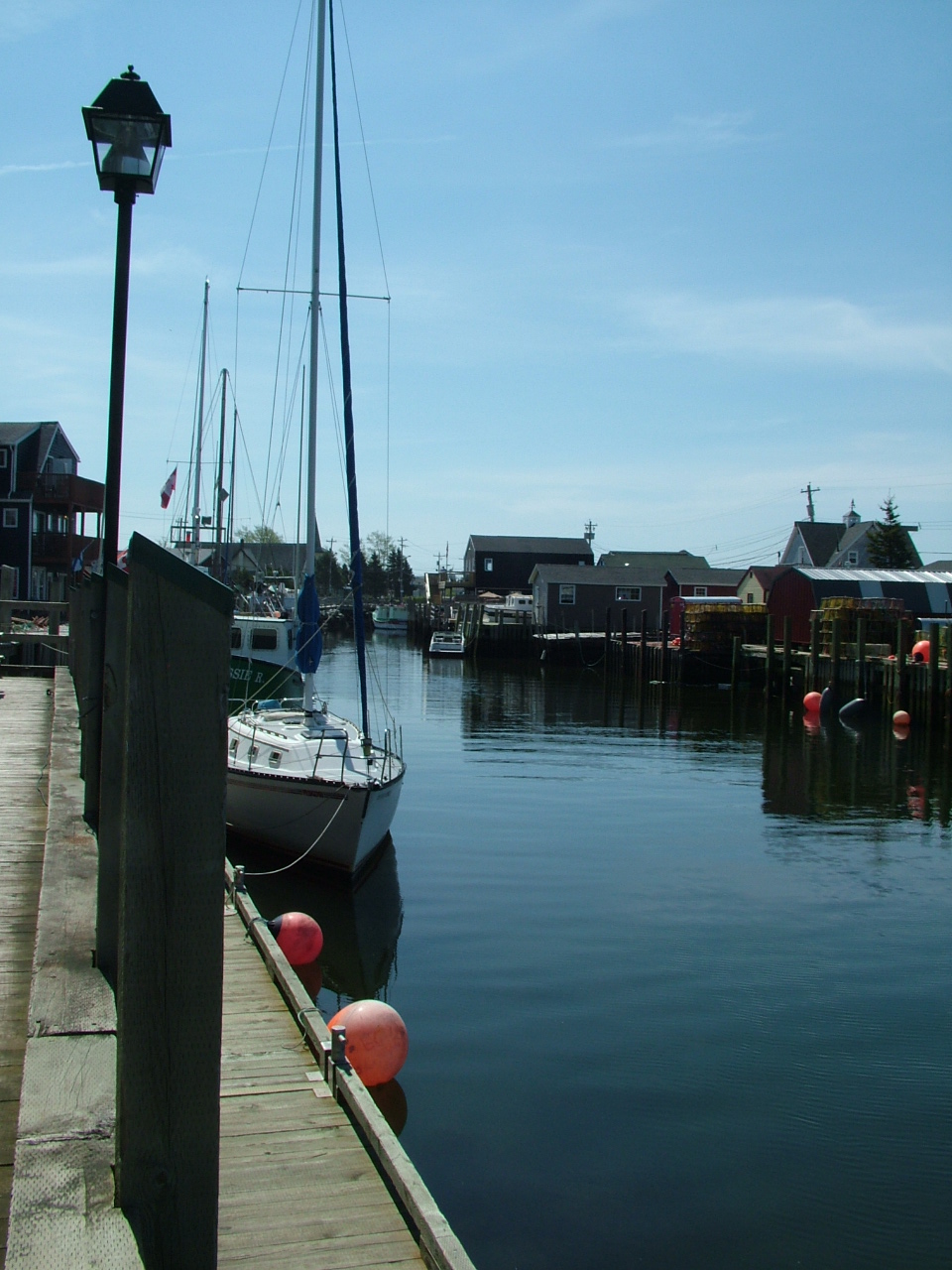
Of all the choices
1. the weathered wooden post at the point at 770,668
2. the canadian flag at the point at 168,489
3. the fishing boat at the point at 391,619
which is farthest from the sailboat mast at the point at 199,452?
the fishing boat at the point at 391,619

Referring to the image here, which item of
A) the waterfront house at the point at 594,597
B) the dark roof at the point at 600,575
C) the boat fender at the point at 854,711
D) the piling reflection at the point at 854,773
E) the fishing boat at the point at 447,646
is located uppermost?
the dark roof at the point at 600,575

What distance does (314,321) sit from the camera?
736 inches

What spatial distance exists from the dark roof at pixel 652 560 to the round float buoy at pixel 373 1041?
283 feet

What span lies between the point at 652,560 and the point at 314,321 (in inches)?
3193

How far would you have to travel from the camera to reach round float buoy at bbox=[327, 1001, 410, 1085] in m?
8.18

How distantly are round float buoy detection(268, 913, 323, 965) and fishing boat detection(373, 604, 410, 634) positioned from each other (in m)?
104

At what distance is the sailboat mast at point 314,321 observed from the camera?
57.2 ft

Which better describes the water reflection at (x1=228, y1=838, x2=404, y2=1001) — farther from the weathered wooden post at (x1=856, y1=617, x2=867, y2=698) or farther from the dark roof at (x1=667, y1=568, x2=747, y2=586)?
the dark roof at (x1=667, y1=568, x2=747, y2=586)

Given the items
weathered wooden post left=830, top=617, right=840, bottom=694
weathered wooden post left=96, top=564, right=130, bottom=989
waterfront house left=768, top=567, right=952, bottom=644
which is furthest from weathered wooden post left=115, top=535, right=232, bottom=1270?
waterfront house left=768, top=567, right=952, bottom=644

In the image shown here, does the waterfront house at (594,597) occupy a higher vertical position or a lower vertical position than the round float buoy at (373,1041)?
higher

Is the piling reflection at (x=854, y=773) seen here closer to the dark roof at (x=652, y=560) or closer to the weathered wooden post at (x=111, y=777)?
the weathered wooden post at (x=111, y=777)

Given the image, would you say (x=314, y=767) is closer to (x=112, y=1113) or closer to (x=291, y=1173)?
(x=291, y=1173)

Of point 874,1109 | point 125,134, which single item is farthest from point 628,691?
point 125,134

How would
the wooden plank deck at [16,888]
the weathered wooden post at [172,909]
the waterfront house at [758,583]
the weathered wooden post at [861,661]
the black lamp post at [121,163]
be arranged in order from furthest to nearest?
1. the waterfront house at [758,583]
2. the weathered wooden post at [861,661]
3. the black lamp post at [121,163]
4. the wooden plank deck at [16,888]
5. the weathered wooden post at [172,909]
